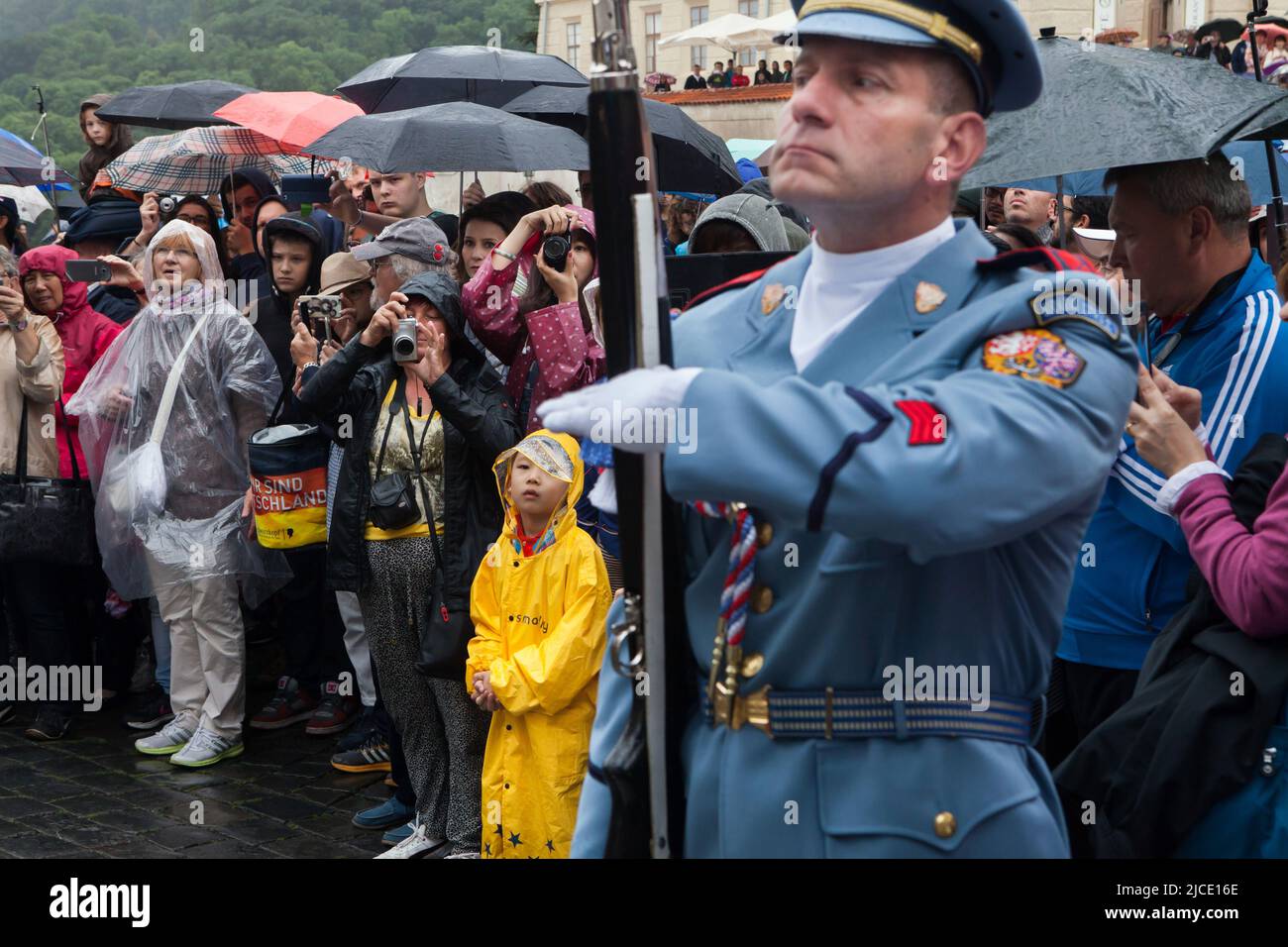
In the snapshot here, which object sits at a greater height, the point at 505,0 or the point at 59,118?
the point at 505,0

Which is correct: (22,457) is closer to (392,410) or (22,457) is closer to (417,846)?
(392,410)

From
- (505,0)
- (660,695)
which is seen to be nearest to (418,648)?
(660,695)

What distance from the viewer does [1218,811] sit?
273 centimetres

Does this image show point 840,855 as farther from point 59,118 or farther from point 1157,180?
point 59,118

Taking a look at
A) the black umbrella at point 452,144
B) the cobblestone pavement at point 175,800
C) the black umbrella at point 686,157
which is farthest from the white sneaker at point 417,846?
the black umbrella at point 686,157

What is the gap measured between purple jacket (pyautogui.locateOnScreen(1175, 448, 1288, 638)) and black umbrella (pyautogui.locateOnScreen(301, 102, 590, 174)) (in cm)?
378

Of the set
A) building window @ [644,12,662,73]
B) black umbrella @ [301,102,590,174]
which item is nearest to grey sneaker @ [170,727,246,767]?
black umbrella @ [301,102,590,174]

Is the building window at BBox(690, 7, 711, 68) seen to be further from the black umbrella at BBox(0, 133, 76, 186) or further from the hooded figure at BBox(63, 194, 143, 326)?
the hooded figure at BBox(63, 194, 143, 326)

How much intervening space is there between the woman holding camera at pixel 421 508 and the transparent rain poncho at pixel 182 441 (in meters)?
1.15

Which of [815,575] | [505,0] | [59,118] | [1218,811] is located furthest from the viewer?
[59,118]

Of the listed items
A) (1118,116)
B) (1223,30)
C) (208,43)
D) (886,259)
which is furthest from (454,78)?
(208,43)

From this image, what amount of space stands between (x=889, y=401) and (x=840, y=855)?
2.06 feet

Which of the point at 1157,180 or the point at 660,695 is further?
the point at 1157,180

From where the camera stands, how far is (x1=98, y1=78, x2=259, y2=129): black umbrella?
9.44 m
